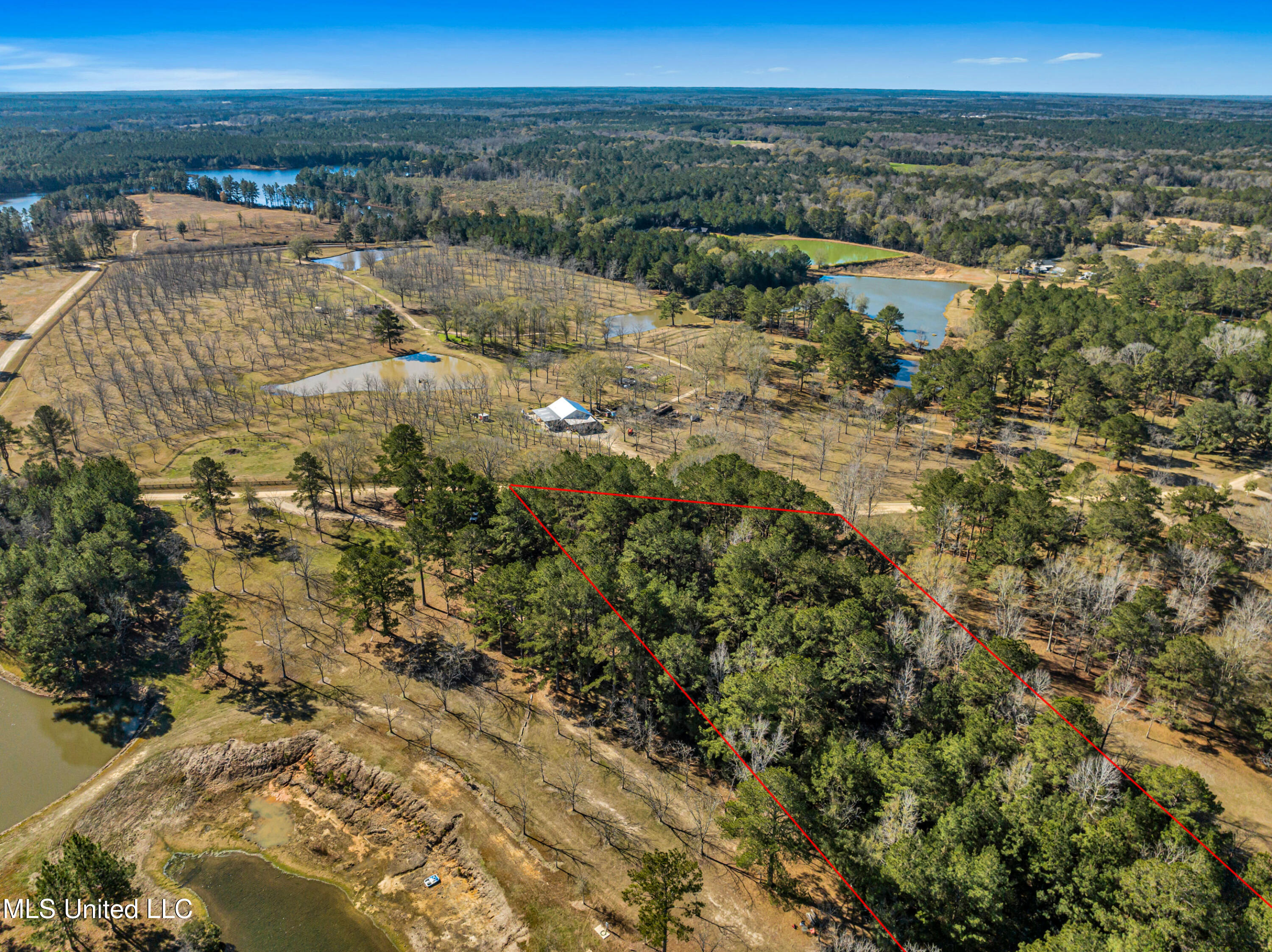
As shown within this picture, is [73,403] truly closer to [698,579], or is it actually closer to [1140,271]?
[698,579]

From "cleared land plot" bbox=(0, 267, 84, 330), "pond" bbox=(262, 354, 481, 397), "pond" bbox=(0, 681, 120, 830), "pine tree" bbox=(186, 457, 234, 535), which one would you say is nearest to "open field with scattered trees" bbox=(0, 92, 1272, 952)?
"pine tree" bbox=(186, 457, 234, 535)

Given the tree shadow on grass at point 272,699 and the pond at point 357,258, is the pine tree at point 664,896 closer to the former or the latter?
the tree shadow on grass at point 272,699

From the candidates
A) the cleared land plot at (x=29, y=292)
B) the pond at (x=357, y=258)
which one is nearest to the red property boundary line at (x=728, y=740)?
the cleared land plot at (x=29, y=292)

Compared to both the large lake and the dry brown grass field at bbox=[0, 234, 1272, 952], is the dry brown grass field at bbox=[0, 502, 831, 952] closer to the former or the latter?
the dry brown grass field at bbox=[0, 234, 1272, 952]

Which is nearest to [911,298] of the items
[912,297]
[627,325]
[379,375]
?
[912,297]

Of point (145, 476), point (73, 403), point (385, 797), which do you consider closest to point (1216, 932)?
point (385, 797)

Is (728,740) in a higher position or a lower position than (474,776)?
higher

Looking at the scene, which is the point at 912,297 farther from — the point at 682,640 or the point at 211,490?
the point at 211,490
